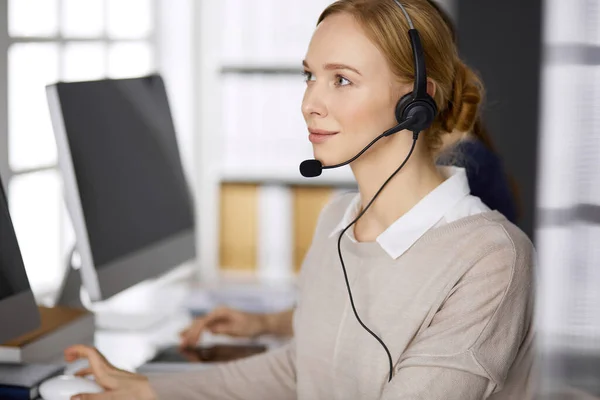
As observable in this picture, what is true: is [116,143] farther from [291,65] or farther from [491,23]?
[491,23]

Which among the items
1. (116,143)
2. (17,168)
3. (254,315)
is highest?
(116,143)

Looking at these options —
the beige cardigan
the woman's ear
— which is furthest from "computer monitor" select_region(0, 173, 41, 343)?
the woman's ear

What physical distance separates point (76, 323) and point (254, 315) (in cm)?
37

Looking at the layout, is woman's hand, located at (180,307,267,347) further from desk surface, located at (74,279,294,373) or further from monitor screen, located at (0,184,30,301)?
monitor screen, located at (0,184,30,301)

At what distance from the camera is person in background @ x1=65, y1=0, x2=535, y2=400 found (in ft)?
4.17

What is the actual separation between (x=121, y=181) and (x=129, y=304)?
0.71 m

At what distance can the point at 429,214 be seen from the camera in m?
1.39

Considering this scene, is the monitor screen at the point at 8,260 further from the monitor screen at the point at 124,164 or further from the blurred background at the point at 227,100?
the blurred background at the point at 227,100

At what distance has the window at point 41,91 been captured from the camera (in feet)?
Answer: 7.48

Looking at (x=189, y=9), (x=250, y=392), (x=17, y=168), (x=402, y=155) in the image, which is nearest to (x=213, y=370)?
(x=250, y=392)

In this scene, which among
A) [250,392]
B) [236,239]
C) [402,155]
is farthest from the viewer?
[236,239]

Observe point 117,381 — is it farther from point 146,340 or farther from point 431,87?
point 431,87

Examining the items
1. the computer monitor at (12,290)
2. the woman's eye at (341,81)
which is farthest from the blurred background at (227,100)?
the woman's eye at (341,81)

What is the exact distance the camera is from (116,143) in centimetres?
177
